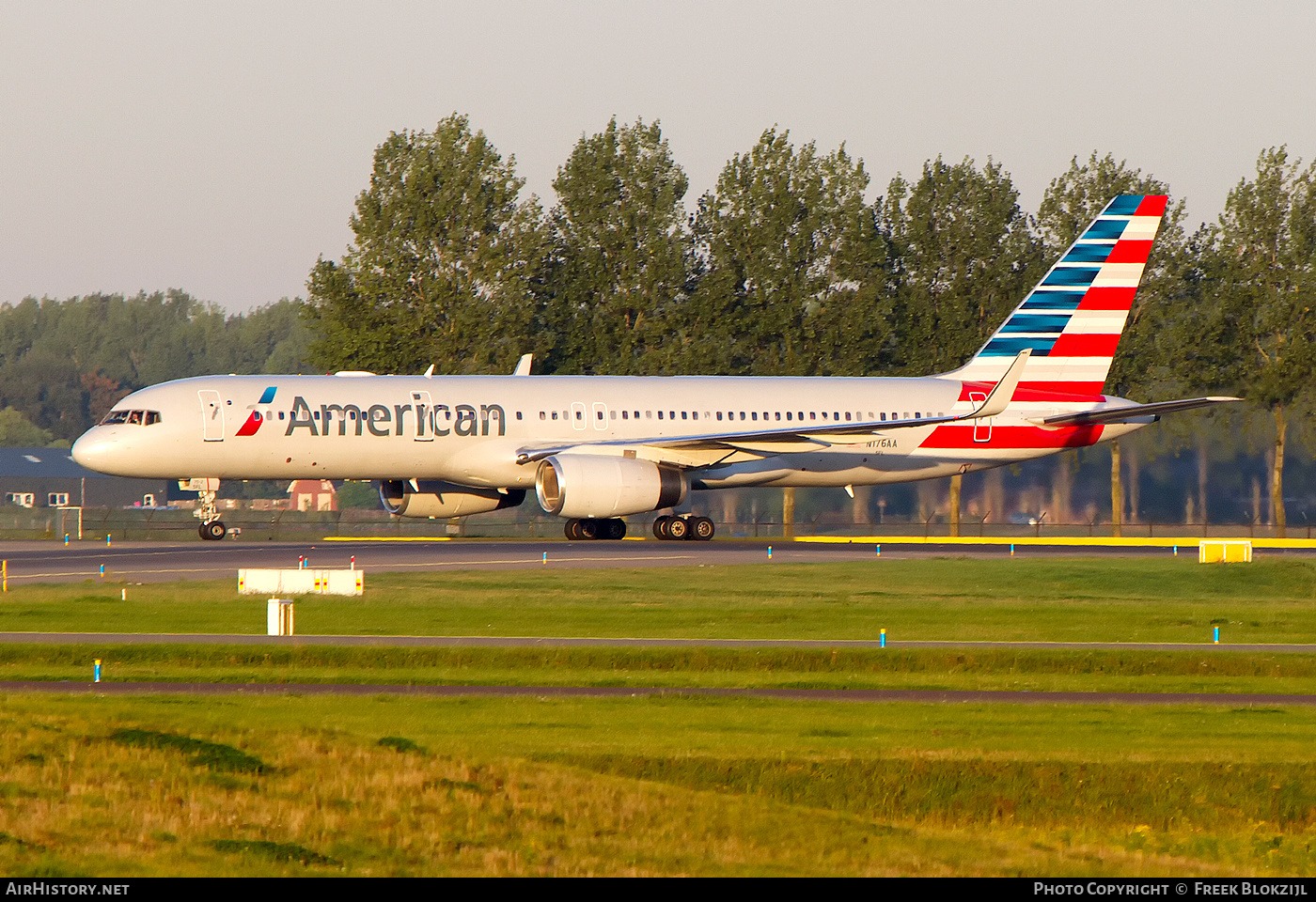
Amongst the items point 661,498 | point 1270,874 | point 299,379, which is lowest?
point 1270,874

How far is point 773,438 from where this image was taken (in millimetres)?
47812

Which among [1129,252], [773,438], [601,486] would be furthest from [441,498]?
[1129,252]

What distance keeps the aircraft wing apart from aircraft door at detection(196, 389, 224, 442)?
7944 millimetres

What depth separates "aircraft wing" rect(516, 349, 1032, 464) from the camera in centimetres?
4716

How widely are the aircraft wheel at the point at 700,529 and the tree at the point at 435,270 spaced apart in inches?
812

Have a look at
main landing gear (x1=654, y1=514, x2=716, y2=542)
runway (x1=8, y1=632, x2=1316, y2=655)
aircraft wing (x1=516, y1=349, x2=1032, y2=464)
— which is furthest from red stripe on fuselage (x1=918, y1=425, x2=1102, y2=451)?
runway (x1=8, y1=632, x2=1316, y2=655)

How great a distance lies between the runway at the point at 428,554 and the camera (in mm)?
36938

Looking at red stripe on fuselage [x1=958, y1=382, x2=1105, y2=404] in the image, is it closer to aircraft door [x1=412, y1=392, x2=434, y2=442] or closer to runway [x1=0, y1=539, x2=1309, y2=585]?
runway [x1=0, y1=539, x2=1309, y2=585]

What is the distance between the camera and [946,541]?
54500 millimetres

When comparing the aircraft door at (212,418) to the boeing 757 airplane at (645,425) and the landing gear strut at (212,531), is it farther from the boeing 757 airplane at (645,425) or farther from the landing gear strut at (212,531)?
the landing gear strut at (212,531)

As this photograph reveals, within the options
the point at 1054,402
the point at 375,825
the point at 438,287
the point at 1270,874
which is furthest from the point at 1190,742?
the point at 438,287

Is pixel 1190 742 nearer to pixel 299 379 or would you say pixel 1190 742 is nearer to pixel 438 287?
pixel 299 379

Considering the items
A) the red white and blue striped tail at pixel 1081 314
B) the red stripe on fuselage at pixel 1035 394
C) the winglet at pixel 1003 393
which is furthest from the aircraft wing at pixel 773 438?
the red white and blue striped tail at pixel 1081 314
